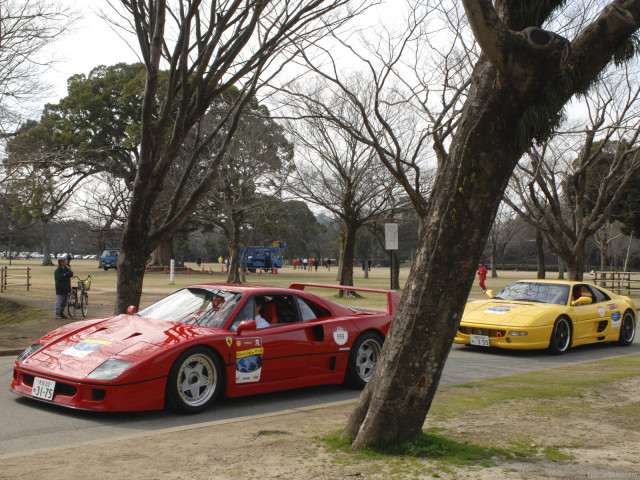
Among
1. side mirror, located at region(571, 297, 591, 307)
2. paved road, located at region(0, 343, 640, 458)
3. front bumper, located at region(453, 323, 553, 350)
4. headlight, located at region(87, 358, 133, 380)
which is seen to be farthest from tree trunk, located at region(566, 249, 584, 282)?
headlight, located at region(87, 358, 133, 380)

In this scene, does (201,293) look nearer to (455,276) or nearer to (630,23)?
(455,276)

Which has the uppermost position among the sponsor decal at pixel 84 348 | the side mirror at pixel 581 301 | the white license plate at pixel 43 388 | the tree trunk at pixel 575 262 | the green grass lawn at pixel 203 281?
the tree trunk at pixel 575 262

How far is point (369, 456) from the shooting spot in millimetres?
4539

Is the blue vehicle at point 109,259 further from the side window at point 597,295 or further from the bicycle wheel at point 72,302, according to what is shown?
the side window at point 597,295

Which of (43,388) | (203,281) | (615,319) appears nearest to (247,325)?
(43,388)

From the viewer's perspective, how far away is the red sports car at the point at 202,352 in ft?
20.5

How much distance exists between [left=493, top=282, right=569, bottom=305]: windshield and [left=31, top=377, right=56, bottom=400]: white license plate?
9375mm

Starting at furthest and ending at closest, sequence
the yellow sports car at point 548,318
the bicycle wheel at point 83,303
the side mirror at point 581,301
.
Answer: the bicycle wheel at point 83,303 < the side mirror at point 581,301 < the yellow sports car at point 548,318

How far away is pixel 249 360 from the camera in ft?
23.3

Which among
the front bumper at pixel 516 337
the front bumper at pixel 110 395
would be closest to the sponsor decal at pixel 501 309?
the front bumper at pixel 516 337

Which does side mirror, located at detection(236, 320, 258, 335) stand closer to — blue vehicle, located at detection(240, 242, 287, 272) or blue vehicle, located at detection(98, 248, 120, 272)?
blue vehicle, located at detection(98, 248, 120, 272)

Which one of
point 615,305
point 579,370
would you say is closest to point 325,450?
point 579,370

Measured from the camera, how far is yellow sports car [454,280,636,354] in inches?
460

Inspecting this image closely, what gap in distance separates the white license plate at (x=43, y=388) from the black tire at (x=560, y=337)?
347 inches
